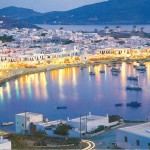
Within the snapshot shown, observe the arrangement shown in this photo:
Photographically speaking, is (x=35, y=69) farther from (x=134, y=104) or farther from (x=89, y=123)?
(x=89, y=123)

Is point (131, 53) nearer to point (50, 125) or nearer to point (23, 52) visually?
point (23, 52)

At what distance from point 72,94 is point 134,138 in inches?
241

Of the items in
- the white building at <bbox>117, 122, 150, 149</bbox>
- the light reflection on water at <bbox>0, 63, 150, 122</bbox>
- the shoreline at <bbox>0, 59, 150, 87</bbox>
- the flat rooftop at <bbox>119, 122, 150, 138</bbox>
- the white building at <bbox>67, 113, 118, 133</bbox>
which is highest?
the flat rooftop at <bbox>119, 122, 150, 138</bbox>

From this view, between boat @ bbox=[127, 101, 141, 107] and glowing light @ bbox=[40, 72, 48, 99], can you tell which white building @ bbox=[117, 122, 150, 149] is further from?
glowing light @ bbox=[40, 72, 48, 99]

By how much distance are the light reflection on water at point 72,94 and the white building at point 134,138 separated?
10.3 feet

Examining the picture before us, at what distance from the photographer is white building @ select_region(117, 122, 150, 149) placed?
13.5 feet

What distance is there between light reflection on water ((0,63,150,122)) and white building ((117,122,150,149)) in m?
3.13

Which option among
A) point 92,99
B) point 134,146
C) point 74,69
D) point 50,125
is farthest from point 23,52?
point 134,146

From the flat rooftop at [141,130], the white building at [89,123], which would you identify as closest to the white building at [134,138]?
the flat rooftop at [141,130]

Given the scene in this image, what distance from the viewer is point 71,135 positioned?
17.1 ft

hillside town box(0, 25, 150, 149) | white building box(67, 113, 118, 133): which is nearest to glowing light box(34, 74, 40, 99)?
hillside town box(0, 25, 150, 149)

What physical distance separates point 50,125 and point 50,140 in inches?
34.4

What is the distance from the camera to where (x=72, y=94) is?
10.3 metres

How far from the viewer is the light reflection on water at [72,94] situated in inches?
325
